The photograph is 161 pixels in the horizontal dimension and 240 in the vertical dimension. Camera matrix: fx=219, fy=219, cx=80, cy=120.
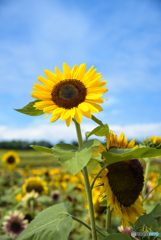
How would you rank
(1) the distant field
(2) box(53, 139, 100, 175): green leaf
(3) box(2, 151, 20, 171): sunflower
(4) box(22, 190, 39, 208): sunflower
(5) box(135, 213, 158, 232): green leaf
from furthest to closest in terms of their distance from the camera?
(1) the distant field
(3) box(2, 151, 20, 171): sunflower
(4) box(22, 190, 39, 208): sunflower
(5) box(135, 213, 158, 232): green leaf
(2) box(53, 139, 100, 175): green leaf

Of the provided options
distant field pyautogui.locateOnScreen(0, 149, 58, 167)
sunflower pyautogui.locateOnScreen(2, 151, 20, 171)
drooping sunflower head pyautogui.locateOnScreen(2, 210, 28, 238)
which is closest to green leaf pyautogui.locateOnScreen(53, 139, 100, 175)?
drooping sunflower head pyautogui.locateOnScreen(2, 210, 28, 238)

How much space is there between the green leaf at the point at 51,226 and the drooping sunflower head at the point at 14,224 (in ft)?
4.84

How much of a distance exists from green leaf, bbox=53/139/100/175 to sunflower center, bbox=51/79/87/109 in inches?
7.3

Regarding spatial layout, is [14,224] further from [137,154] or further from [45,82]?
[137,154]

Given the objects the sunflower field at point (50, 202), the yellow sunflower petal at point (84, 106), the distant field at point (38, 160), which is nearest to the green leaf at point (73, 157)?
the yellow sunflower petal at point (84, 106)

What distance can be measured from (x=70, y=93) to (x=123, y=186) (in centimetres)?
42

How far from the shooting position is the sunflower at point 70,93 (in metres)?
0.81

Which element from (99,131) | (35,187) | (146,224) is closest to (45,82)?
(99,131)

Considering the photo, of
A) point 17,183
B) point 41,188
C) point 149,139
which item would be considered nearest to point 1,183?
point 17,183

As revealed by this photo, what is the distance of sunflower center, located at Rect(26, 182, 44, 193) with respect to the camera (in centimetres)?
291

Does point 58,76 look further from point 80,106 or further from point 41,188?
point 41,188

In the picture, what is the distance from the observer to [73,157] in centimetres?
69

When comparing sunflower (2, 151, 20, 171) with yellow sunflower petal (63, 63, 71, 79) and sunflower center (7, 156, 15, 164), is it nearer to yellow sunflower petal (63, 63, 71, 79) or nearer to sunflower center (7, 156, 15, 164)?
sunflower center (7, 156, 15, 164)

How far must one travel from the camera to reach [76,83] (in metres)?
0.91
